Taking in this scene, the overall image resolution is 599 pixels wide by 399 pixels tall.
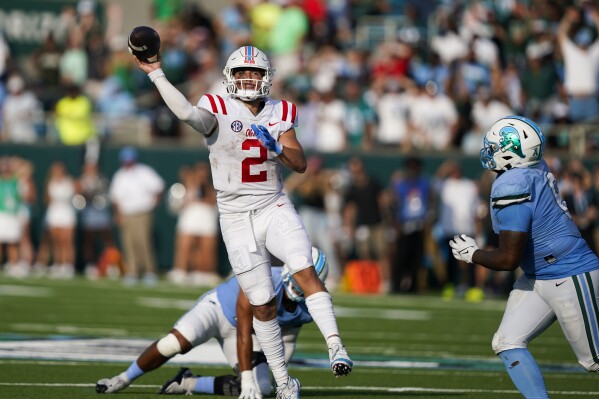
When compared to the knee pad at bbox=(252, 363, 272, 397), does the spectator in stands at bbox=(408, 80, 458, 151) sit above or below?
above

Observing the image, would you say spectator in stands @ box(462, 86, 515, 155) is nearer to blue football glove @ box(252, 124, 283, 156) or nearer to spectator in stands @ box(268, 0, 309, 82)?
spectator in stands @ box(268, 0, 309, 82)

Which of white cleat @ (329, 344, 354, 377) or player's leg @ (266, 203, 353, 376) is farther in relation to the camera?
player's leg @ (266, 203, 353, 376)

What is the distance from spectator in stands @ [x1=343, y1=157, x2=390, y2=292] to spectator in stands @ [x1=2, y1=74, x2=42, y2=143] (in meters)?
5.02

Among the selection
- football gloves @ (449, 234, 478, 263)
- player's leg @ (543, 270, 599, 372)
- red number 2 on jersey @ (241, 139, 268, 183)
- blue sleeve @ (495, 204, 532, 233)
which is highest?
red number 2 on jersey @ (241, 139, 268, 183)

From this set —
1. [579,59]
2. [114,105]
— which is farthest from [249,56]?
[114,105]

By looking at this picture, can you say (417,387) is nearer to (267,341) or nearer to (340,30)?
(267,341)

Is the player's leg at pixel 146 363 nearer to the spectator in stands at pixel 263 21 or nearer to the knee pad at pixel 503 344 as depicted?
the knee pad at pixel 503 344

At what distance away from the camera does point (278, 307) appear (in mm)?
7262

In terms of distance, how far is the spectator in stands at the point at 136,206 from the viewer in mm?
17125

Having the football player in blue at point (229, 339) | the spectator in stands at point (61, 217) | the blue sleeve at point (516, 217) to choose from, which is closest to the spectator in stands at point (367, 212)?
the spectator in stands at point (61, 217)

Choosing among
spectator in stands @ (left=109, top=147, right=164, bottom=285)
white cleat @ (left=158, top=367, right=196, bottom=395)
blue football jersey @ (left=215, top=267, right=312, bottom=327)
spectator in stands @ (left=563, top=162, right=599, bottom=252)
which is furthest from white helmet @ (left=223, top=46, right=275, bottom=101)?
spectator in stands @ (left=109, top=147, right=164, bottom=285)

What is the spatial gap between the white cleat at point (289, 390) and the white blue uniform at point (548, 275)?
3.70 ft

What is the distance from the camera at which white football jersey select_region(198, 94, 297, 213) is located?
6695mm

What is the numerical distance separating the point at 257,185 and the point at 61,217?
36.8 feet
